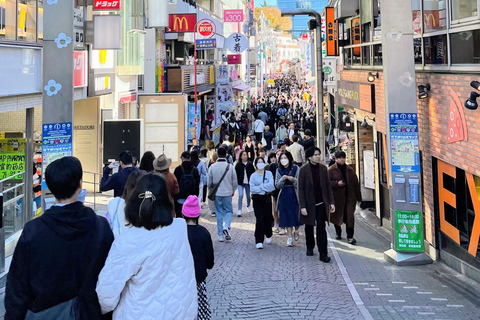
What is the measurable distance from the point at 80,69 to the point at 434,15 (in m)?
8.65

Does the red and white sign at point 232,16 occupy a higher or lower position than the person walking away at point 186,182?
higher

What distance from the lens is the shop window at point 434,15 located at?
1001 cm

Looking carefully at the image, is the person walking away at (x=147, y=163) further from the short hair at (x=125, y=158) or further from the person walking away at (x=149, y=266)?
the person walking away at (x=149, y=266)

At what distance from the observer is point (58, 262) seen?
3383mm

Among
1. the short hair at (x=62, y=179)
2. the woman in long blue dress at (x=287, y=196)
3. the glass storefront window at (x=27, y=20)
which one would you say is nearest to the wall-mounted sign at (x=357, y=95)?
the woman in long blue dress at (x=287, y=196)

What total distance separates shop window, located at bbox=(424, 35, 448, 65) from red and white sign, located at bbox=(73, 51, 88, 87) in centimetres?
813

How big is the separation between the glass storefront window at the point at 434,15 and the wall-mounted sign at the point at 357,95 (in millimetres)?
3724

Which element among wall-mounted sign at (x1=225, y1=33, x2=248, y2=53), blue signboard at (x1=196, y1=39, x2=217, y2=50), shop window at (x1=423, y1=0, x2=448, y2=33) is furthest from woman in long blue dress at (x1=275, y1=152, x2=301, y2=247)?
wall-mounted sign at (x1=225, y1=33, x2=248, y2=53)

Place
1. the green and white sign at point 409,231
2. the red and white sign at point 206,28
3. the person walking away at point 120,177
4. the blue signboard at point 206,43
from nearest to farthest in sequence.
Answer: the person walking away at point 120,177, the green and white sign at point 409,231, the red and white sign at point 206,28, the blue signboard at point 206,43

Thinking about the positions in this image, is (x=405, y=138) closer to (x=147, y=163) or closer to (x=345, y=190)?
(x=345, y=190)

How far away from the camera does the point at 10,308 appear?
330 cm

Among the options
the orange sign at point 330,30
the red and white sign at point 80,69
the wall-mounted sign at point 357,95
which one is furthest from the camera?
the orange sign at point 330,30

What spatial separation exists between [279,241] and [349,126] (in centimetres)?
987

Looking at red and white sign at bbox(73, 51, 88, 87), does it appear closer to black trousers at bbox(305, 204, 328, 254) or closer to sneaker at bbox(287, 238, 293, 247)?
sneaker at bbox(287, 238, 293, 247)
